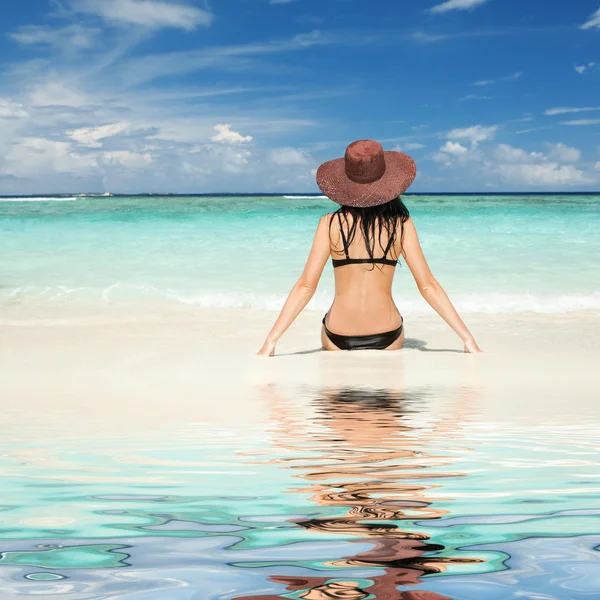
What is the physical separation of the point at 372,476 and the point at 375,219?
7.84 feet

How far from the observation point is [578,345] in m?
5.82

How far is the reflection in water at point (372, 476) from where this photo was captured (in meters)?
1.69

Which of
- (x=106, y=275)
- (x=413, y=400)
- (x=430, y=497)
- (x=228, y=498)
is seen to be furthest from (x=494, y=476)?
(x=106, y=275)

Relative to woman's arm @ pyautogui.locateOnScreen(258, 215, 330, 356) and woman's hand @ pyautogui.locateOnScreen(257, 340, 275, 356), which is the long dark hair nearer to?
woman's arm @ pyautogui.locateOnScreen(258, 215, 330, 356)

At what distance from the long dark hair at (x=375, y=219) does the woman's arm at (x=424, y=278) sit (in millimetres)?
49

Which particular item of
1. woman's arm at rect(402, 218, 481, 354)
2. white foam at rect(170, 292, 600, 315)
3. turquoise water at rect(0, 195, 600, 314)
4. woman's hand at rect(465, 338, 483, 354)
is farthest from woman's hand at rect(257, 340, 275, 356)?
turquoise water at rect(0, 195, 600, 314)

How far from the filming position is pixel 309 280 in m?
4.81

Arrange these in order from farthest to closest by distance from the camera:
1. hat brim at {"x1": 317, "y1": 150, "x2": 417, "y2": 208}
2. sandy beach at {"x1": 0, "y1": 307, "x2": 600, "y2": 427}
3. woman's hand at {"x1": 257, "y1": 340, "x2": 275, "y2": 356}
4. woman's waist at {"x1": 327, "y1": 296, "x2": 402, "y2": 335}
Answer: woman's hand at {"x1": 257, "y1": 340, "x2": 275, "y2": 356} → woman's waist at {"x1": 327, "y1": 296, "x2": 402, "y2": 335} → hat brim at {"x1": 317, "y1": 150, "x2": 417, "y2": 208} → sandy beach at {"x1": 0, "y1": 307, "x2": 600, "y2": 427}

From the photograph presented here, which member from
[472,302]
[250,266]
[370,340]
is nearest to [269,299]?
[472,302]

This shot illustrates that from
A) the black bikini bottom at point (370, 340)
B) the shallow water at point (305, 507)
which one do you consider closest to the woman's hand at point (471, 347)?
the black bikini bottom at point (370, 340)

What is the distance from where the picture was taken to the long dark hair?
468 centimetres

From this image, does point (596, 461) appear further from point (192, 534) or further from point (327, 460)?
point (192, 534)

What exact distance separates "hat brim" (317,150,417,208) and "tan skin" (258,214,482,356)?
0.51 ft

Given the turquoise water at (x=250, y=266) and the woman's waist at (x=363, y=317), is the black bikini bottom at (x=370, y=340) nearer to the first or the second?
the woman's waist at (x=363, y=317)
